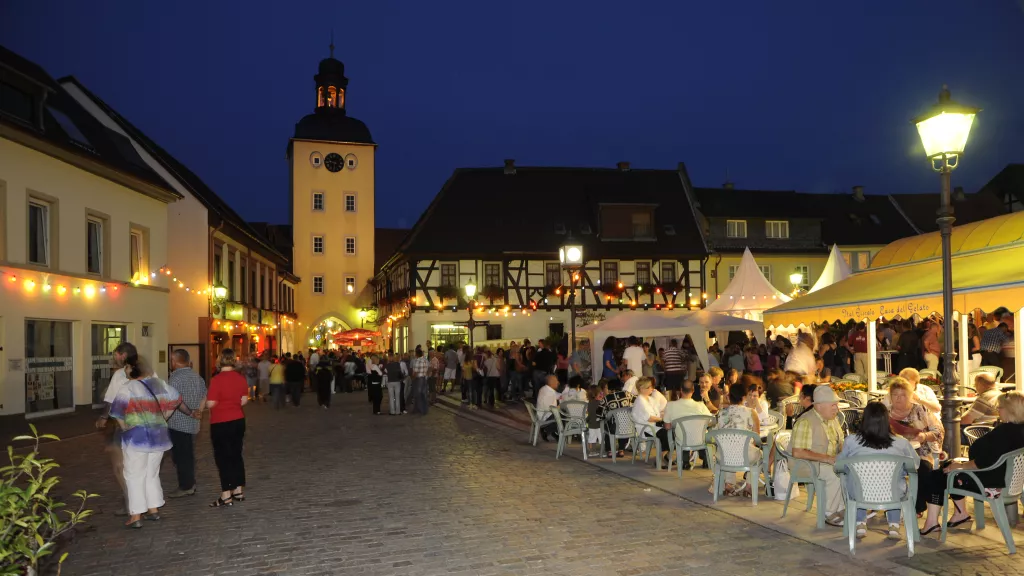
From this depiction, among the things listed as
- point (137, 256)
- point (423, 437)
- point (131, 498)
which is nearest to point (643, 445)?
point (423, 437)

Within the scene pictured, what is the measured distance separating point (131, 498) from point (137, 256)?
15.3m

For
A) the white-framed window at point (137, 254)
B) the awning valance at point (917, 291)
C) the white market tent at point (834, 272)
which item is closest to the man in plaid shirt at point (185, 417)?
the awning valance at point (917, 291)

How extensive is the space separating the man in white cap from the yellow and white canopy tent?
310 cm

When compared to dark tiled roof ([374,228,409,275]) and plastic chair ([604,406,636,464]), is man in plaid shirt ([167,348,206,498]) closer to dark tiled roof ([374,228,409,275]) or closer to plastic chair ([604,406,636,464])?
plastic chair ([604,406,636,464])

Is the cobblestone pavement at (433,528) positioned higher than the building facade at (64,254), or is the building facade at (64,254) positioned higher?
the building facade at (64,254)

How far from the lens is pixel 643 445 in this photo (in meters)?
12.4

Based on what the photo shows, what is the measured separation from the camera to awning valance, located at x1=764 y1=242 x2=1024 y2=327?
9.60 m

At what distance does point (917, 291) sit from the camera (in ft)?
35.5

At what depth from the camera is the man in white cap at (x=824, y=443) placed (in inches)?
300

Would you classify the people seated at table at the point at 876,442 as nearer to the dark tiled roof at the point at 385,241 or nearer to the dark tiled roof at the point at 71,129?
the dark tiled roof at the point at 71,129

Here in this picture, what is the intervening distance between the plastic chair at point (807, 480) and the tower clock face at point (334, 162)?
47.7m

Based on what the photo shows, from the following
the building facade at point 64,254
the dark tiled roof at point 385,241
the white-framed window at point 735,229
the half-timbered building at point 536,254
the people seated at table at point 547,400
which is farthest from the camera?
the dark tiled roof at point 385,241

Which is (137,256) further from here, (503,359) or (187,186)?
(503,359)

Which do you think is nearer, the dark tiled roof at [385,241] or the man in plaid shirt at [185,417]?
the man in plaid shirt at [185,417]
